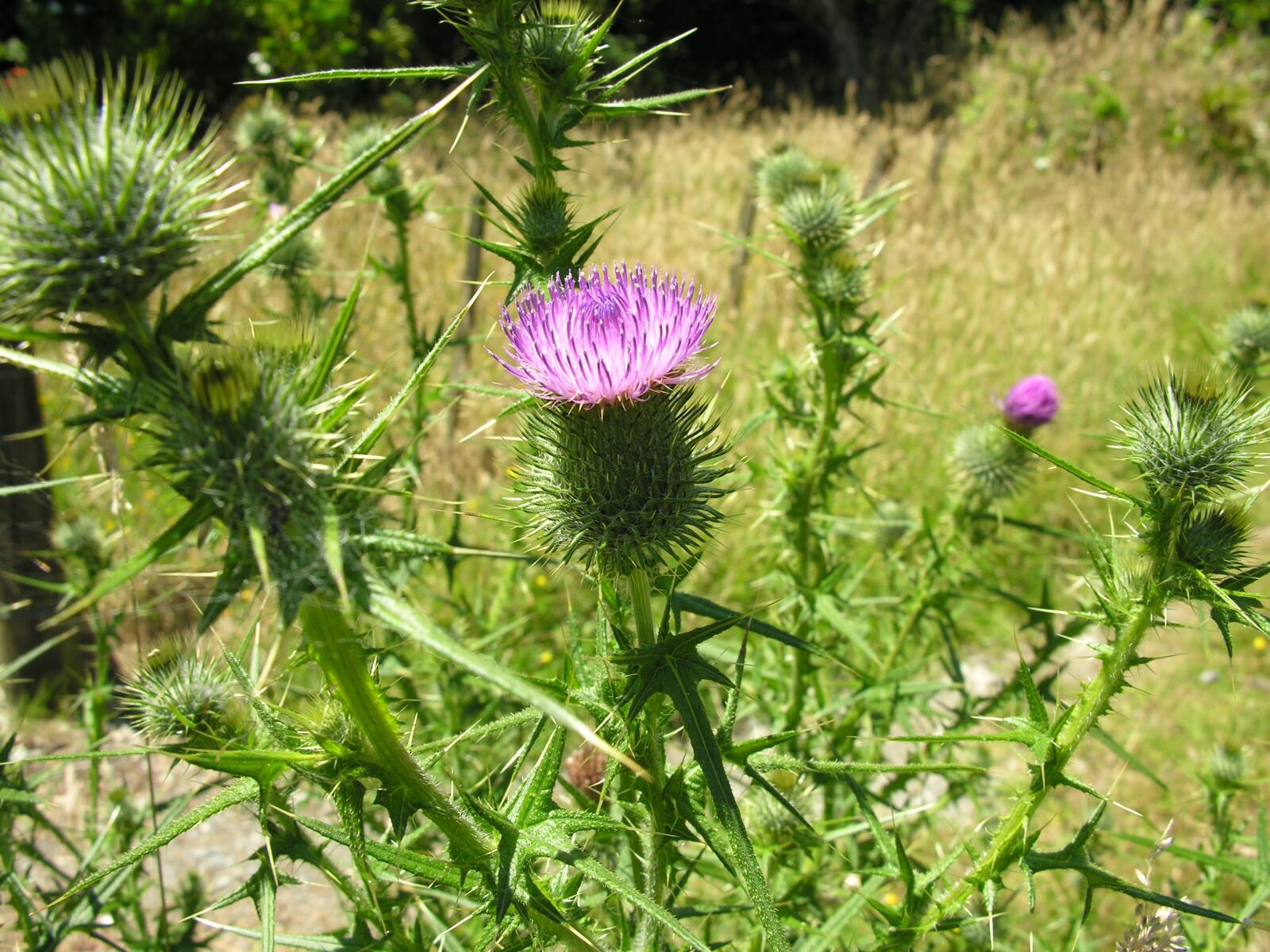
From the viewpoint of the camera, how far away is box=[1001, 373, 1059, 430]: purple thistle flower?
3330 millimetres

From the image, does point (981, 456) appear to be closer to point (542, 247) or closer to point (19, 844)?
point (542, 247)

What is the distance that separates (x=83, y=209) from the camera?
0.98 metres

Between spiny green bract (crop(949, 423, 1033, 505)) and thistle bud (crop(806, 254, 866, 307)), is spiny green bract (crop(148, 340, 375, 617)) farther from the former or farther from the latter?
spiny green bract (crop(949, 423, 1033, 505))

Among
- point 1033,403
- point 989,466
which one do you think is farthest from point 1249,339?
point 989,466

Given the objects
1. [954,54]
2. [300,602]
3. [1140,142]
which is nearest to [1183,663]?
[300,602]

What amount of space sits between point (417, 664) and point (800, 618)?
1348 mm

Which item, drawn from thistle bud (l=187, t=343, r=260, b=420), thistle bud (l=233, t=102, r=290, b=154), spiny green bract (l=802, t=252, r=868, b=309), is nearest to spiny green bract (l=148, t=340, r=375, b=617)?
thistle bud (l=187, t=343, r=260, b=420)

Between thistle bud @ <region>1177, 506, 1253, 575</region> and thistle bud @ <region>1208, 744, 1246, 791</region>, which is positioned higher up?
thistle bud @ <region>1177, 506, 1253, 575</region>

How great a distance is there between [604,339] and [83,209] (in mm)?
734

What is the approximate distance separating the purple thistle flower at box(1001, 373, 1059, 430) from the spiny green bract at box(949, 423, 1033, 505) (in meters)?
0.22

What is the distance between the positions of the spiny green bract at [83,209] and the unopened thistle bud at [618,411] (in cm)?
56

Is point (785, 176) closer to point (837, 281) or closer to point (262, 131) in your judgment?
point (837, 281)

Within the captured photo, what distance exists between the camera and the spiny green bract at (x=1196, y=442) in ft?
5.11

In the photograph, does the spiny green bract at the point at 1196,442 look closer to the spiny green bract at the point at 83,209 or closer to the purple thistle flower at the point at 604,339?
the purple thistle flower at the point at 604,339
